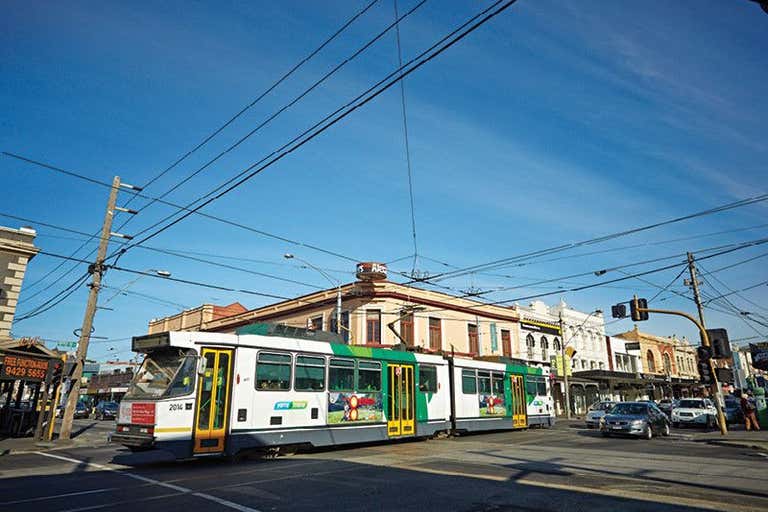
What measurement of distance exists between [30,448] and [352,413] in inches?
443

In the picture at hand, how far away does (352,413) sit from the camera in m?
15.5

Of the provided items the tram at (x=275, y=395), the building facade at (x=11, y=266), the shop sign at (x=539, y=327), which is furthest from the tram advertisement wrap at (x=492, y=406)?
the shop sign at (x=539, y=327)

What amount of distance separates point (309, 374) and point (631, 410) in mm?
14288

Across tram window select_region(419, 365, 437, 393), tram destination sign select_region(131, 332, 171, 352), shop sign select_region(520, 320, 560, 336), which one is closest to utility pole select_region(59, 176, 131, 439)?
tram destination sign select_region(131, 332, 171, 352)

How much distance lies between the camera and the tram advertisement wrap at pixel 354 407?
49.1ft

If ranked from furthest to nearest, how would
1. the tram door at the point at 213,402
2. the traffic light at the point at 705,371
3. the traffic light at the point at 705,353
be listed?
the traffic light at the point at 705,371
the traffic light at the point at 705,353
the tram door at the point at 213,402

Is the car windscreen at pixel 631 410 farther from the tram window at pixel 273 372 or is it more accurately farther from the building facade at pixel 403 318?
A: the tram window at pixel 273 372

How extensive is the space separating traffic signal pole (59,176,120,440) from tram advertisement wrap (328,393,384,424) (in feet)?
37.4

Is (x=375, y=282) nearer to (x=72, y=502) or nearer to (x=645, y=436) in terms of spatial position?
(x=645, y=436)

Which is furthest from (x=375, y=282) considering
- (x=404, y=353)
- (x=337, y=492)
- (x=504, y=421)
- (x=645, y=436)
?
(x=337, y=492)

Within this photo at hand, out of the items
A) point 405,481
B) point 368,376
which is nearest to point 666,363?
point 368,376

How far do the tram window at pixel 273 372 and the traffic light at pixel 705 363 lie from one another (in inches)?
615

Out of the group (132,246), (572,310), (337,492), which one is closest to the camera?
(337,492)

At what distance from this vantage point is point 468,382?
68.0 feet
